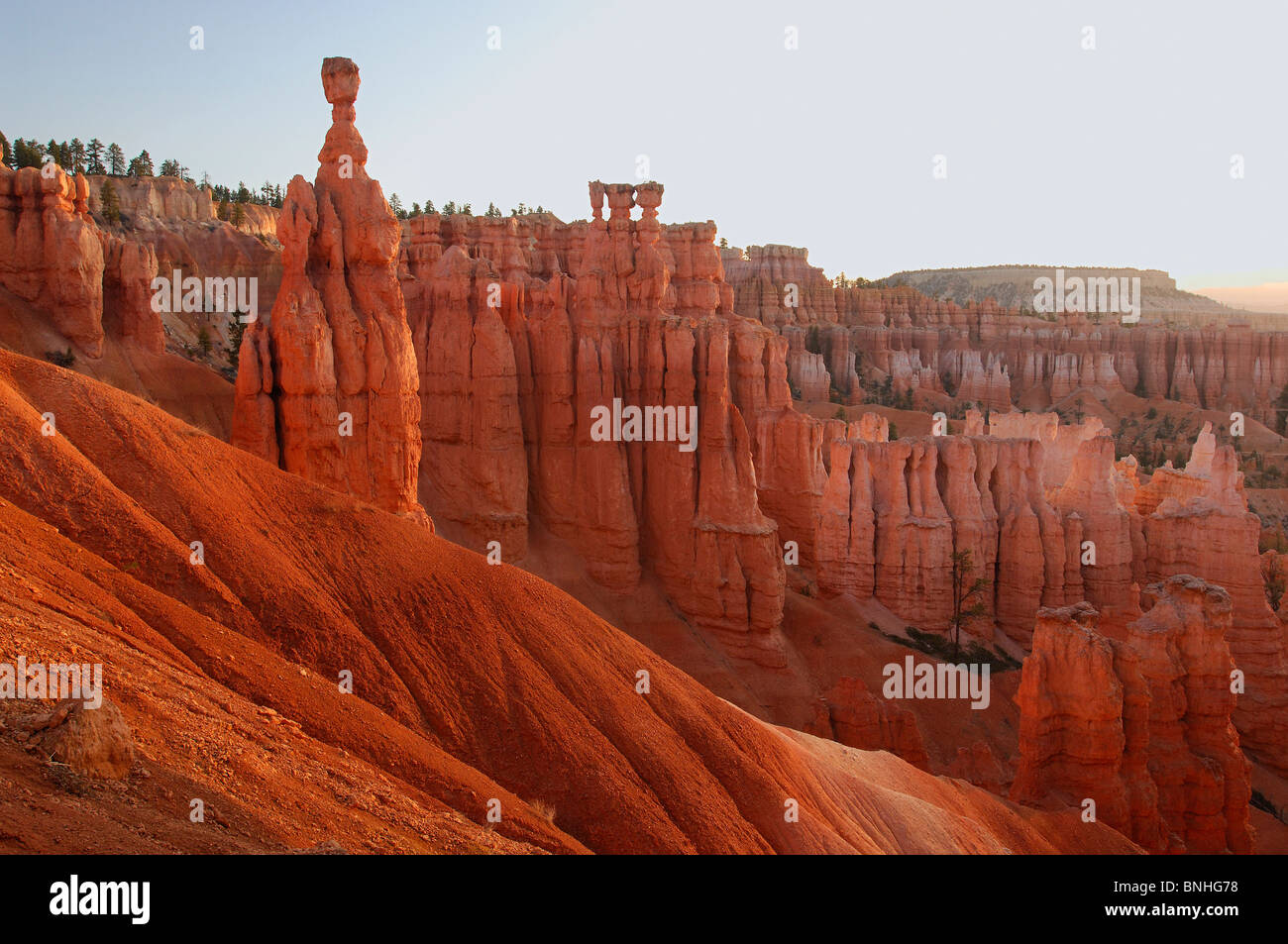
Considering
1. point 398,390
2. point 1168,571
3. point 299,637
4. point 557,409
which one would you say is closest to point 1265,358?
point 1168,571

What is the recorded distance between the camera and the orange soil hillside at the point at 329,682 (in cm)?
897

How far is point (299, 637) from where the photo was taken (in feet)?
42.4

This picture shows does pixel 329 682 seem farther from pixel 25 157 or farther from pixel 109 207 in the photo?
pixel 25 157

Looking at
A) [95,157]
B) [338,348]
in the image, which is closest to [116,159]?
[95,157]

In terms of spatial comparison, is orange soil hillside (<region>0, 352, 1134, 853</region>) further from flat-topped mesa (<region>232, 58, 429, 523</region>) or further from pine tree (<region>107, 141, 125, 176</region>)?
pine tree (<region>107, 141, 125, 176</region>)

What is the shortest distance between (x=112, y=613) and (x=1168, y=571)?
36545mm

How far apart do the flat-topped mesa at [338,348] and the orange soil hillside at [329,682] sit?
4.46 meters

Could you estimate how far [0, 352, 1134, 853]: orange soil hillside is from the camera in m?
8.97

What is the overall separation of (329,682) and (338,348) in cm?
1041

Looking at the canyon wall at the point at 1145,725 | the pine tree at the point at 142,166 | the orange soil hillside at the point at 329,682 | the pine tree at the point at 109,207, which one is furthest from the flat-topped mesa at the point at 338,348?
the pine tree at the point at 142,166

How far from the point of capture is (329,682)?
1220 cm

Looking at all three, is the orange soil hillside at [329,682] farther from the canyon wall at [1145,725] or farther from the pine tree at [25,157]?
the pine tree at [25,157]

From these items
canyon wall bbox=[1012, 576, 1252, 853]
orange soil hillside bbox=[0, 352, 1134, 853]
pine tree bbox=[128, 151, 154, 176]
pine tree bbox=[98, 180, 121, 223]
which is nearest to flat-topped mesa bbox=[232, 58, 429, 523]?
orange soil hillside bbox=[0, 352, 1134, 853]
